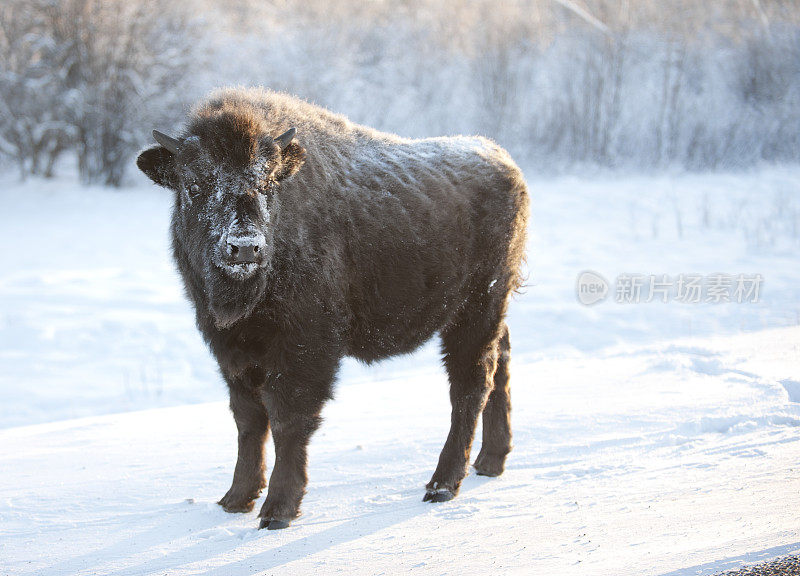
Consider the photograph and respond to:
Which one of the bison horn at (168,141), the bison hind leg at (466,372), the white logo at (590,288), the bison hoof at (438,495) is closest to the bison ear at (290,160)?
the bison horn at (168,141)

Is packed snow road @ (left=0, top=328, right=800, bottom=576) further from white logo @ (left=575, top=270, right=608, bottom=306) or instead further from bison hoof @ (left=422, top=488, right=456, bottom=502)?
white logo @ (left=575, top=270, right=608, bottom=306)

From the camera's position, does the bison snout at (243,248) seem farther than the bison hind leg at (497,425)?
No

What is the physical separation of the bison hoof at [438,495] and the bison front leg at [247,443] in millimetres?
1008

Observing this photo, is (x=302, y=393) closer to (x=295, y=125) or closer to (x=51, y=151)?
(x=295, y=125)

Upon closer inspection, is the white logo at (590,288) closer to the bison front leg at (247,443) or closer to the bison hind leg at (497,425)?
the bison hind leg at (497,425)

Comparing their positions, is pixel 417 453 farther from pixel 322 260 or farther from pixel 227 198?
pixel 227 198

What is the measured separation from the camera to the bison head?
389 centimetres

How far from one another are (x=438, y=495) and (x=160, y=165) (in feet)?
8.32

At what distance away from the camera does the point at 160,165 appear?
4270mm

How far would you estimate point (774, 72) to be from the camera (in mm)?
22969

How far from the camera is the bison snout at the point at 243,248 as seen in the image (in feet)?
12.2

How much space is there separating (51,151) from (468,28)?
47.8ft

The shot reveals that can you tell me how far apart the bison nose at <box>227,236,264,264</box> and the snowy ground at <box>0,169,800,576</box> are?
1.47 meters

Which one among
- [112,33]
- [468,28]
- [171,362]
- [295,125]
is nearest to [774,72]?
[468,28]
